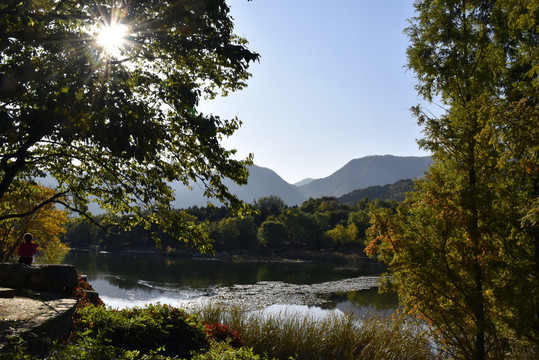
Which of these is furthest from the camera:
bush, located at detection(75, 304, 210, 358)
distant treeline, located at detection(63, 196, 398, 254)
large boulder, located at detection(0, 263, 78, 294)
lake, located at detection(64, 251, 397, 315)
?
distant treeline, located at detection(63, 196, 398, 254)

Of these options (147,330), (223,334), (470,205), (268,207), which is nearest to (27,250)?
(147,330)

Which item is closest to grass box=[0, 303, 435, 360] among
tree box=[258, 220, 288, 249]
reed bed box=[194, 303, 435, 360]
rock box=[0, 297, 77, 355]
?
reed bed box=[194, 303, 435, 360]

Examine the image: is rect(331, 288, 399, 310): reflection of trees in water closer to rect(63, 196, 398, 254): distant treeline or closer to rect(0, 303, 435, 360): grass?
rect(0, 303, 435, 360): grass

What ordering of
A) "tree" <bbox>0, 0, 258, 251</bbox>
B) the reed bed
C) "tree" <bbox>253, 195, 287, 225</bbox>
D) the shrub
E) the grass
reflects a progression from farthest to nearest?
1. "tree" <bbox>253, 195, 287, 225</bbox>
2. the reed bed
3. the shrub
4. the grass
5. "tree" <bbox>0, 0, 258, 251</bbox>

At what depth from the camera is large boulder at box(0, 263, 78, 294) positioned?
26.7 feet

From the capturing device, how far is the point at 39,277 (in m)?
8.59

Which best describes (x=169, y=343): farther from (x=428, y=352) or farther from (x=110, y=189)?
(x=428, y=352)

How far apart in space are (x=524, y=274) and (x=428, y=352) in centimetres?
513

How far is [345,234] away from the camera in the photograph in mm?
79375

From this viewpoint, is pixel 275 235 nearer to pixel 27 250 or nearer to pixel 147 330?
pixel 27 250

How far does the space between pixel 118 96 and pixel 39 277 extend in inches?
255

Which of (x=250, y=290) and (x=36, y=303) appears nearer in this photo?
(x=36, y=303)

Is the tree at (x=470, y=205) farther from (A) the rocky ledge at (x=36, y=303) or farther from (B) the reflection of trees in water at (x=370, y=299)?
(B) the reflection of trees in water at (x=370, y=299)

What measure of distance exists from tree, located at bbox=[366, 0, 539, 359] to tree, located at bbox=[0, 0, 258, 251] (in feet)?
13.5
